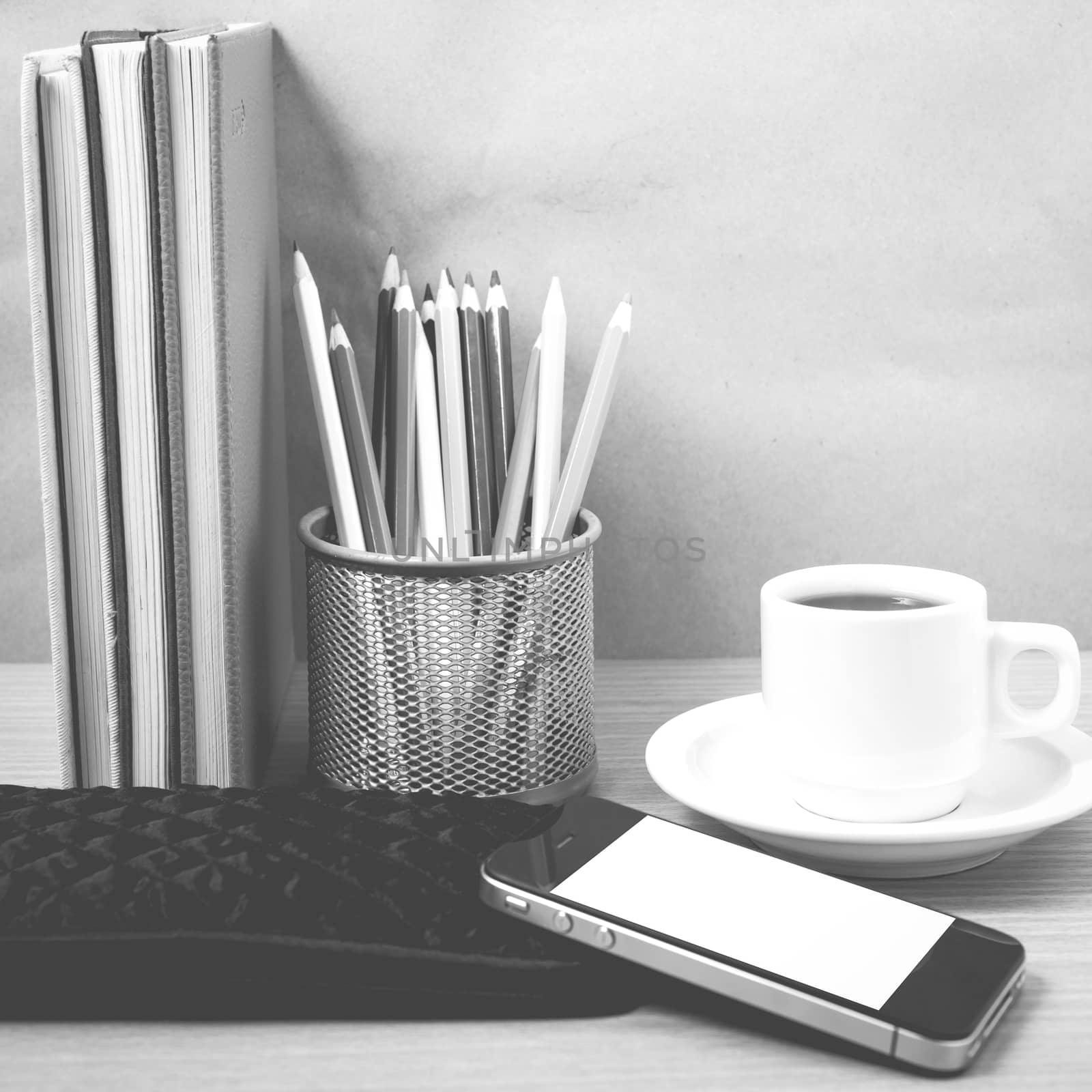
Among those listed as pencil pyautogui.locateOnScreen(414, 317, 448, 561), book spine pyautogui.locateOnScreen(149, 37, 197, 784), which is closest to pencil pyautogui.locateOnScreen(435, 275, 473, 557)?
pencil pyautogui.locateOnScreen(414, 317, 448, 561)

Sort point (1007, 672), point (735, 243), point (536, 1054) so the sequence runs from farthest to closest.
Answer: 1. point (735, 243)
2. point (1007, 672)
3. point (536, 1054)

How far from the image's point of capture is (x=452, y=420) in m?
0.52

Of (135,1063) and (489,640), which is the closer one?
(135,1063)

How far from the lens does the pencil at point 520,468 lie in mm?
530

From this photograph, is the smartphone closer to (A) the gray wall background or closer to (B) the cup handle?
(B) the cup handle

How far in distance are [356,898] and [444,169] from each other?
406 millimetres

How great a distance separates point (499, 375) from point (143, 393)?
6.1 inches

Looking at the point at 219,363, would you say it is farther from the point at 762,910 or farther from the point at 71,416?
the point at 762,910

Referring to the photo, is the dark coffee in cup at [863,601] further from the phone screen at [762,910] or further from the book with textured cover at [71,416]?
the book with textured cover at [71,416]

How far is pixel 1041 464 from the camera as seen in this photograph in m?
0.69

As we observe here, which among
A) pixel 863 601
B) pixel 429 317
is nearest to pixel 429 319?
pixel 429 317

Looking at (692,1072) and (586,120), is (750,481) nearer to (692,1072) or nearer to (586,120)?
(586,120)

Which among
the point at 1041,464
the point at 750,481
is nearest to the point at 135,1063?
the point at 750,481

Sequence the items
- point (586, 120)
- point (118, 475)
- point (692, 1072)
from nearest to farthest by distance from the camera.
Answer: point (692, 1072) < point (118, 475) < point (586, 120)
